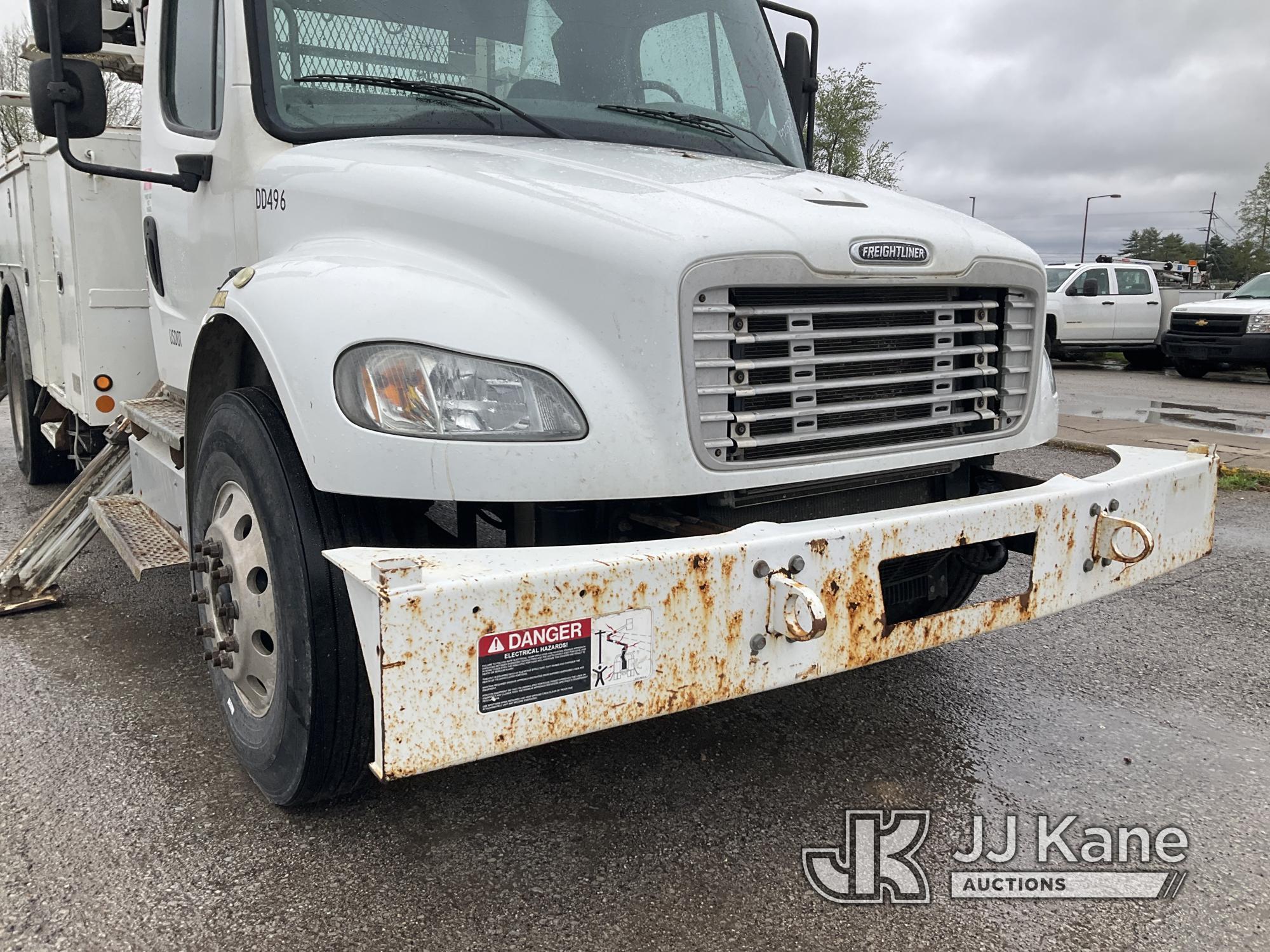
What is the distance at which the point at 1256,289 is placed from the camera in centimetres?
1783

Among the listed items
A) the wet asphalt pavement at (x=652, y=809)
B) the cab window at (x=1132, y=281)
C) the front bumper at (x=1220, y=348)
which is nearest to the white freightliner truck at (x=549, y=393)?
the wet asphalt pavement at (x=652, y=809)

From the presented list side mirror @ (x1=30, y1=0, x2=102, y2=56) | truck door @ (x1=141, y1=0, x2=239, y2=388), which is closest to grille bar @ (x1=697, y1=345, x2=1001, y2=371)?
truck door @ (x1=141, y1=0, x2=239, y2=388)

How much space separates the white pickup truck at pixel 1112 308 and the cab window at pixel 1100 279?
11mm

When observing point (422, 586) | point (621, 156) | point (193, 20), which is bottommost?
point (422, 586)

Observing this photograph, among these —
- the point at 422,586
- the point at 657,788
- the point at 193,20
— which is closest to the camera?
the point at 422,586

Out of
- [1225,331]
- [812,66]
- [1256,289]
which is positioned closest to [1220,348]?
[1225,331]

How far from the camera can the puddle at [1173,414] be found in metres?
10.7

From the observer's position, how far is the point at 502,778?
3.02 metres

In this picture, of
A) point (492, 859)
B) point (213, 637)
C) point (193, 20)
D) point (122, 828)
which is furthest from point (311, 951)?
point (193, 20)

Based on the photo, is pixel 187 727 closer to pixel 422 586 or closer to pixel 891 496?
pixel 422 586

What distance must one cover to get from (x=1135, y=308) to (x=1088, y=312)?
0.87 metres

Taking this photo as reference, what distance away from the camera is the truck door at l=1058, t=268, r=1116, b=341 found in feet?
62.8

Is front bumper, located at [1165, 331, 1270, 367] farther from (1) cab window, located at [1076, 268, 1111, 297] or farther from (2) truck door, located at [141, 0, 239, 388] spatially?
(2) truck door, located at [141, 0, 239, 388]

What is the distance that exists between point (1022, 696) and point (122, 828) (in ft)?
9.42
